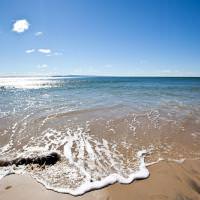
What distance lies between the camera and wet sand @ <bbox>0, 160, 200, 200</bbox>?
3.90m

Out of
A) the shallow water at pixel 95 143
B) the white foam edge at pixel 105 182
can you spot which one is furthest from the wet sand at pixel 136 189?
the shallow water at pixel 95 143

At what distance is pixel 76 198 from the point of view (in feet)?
12.7

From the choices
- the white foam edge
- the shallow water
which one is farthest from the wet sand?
the shallow water

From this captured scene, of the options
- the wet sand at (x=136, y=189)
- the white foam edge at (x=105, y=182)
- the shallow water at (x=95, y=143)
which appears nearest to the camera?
the wet sand at (x=136, y=189)

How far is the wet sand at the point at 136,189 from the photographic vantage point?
3.90 metres

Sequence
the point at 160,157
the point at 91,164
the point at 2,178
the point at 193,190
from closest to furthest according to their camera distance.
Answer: the point at 193,190 < the point at 2,178 < the point at 91,164 < the point at 160,157

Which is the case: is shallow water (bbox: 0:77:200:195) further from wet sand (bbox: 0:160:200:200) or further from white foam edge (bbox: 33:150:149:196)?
wet sand (bbox: 0:160:200:200)

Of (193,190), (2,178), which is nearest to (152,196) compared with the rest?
(193,190)

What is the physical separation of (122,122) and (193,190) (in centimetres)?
586

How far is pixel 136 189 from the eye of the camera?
4.16 metres

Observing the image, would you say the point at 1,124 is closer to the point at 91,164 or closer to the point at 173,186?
the point at 91,164

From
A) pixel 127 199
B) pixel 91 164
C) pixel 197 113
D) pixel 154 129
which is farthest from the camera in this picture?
pixel 197 113

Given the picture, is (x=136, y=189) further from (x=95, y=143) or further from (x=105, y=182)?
(x=95, y=143)

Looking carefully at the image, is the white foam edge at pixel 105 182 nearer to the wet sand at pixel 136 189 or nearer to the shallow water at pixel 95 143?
the shallow water at pixel 95 143
